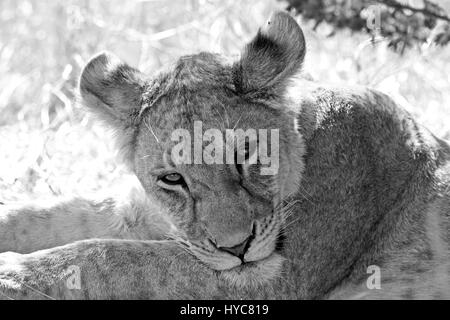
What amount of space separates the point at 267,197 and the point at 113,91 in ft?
3.13

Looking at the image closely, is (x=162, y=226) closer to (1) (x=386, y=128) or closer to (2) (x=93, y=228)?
(2) (x=93, y=228)

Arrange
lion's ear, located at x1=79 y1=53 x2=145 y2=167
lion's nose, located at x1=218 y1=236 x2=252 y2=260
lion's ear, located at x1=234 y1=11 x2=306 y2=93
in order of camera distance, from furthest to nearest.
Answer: lion's ear, located at x1=79 y1=53 x2=145 y2=167 < lion's ear, located at x1=234 y1=11 x2=306 y2=93 < lion's nose, located at x1=218 y1=236 x2=252 y2=260

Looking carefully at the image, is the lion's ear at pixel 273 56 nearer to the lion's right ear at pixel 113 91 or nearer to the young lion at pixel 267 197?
the young lion at pixel 267 197

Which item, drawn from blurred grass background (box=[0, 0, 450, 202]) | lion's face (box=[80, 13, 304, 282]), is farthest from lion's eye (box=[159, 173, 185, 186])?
blurred grass background (box=[0, 0, 450, 202])

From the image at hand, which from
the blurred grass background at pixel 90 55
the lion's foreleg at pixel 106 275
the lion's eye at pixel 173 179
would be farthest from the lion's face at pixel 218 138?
the blurred grass background at pixel 90 55

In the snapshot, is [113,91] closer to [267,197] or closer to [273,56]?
[273,56]

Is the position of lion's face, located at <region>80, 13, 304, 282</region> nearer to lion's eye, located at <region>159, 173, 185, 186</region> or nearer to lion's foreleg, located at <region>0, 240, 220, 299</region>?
lion's eye, located at <region>159, 173, 185, 186</region>

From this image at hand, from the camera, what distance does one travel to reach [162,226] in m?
4.66

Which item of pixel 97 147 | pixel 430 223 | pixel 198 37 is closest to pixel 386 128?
pixel 430 223

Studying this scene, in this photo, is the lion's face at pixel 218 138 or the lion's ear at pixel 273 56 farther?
the lion's ear at pixel 273 56

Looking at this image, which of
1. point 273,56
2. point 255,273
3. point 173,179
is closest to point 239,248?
point 255,273

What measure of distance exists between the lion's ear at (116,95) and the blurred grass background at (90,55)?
1281 mm

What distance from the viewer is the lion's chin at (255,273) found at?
404 centimetres

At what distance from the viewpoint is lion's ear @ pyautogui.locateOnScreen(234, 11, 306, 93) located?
418 centimetres
